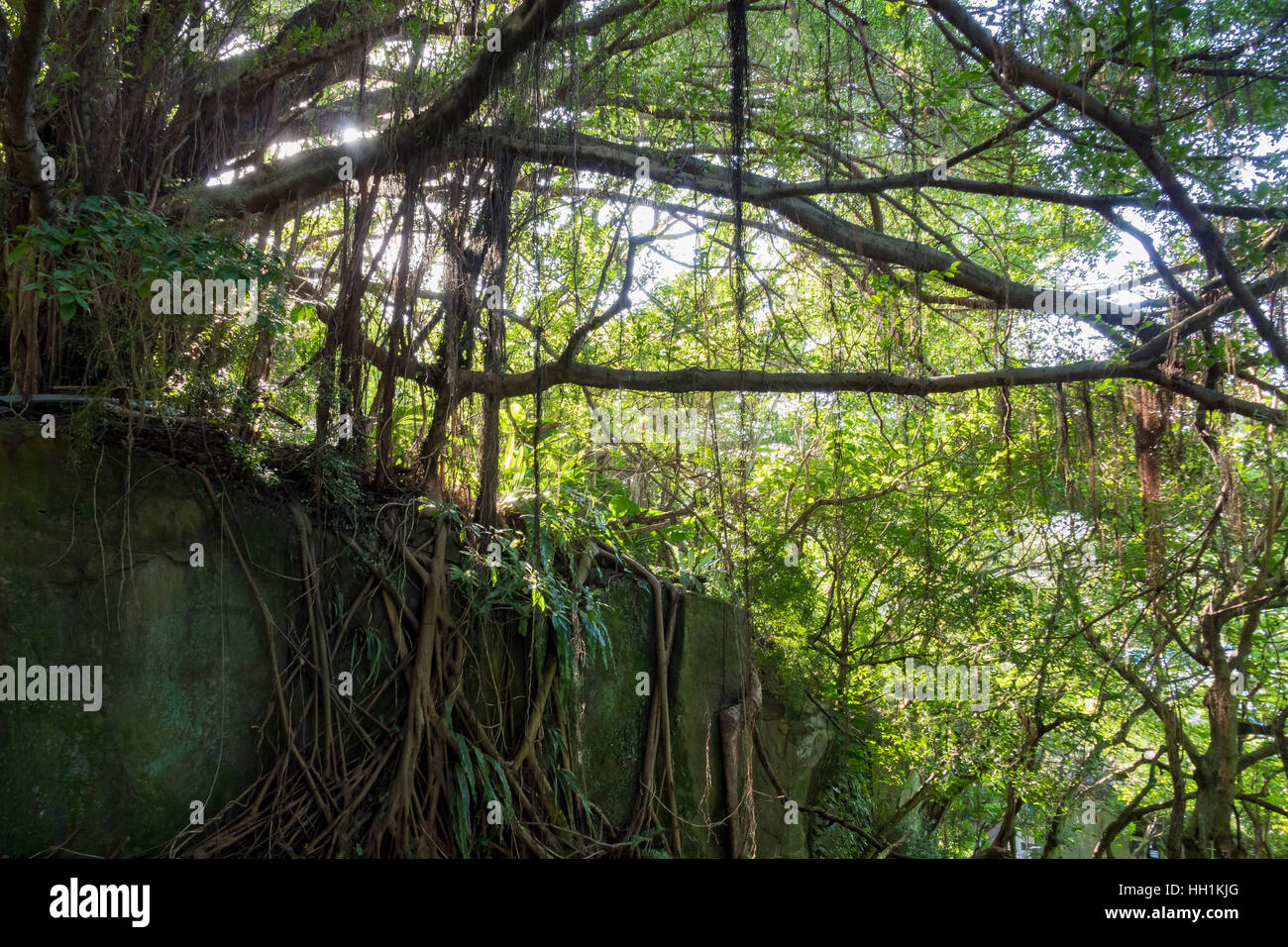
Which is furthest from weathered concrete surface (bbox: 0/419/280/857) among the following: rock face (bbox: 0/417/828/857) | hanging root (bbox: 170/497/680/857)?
hanging root (bbox: 170/497/680/857)

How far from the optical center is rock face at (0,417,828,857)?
2.67 m

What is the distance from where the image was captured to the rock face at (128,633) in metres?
2.67

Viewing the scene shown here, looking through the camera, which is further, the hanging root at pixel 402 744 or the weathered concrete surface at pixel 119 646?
the hanging root at pixel 402 744

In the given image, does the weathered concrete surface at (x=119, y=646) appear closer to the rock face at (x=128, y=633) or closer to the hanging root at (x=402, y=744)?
the rock face at (x=128, y=633)

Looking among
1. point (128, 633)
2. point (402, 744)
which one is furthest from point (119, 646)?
point (402, 744)

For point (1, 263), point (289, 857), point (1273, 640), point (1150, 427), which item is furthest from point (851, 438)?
Result: point (1, 263)

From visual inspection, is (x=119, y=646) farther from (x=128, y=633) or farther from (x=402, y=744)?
(x=402, y=744)

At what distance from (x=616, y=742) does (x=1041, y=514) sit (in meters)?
Result: 2.63

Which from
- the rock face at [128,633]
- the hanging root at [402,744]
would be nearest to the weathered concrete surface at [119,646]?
the rock face at [128,633]

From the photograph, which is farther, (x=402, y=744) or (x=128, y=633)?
(x=402, y=744)

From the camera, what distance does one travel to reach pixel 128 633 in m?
2.88

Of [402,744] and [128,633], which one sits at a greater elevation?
[128,633]

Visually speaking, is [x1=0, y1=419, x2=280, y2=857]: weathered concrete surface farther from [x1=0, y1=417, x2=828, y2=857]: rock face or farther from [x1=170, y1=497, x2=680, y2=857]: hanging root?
[x1=170, y1=497, x2=680, y2=857]: hanging root

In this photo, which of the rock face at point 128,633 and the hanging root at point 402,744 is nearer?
the rock face at point 128,633
